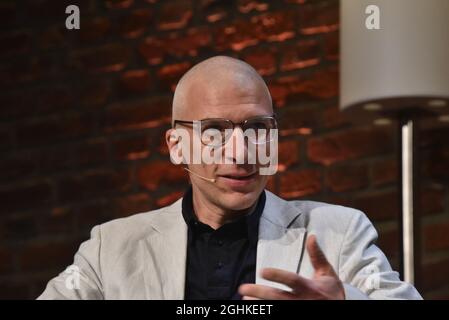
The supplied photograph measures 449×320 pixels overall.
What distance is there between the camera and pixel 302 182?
2643mm

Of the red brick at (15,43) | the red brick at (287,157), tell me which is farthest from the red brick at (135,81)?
the red brick at (287,157)

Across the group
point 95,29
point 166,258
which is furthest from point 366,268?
point 95,29

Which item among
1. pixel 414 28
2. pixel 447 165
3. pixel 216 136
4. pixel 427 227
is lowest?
pixel 427 227

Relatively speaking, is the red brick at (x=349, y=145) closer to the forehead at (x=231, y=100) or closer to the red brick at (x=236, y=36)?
the red brick at (x=236, y=36)

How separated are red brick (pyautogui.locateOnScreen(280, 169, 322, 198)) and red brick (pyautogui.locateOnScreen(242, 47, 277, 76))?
30cm

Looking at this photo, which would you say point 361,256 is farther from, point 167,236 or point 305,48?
point 305,48

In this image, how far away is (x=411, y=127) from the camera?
235 centimetres

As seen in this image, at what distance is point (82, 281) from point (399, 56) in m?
0.92

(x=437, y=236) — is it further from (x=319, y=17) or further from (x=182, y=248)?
(x=182, y=248)

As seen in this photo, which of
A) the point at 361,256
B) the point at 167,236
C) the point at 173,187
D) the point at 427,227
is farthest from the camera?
the point at 173,187

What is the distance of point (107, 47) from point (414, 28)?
0.99 meters

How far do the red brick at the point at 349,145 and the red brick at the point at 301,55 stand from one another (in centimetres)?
21

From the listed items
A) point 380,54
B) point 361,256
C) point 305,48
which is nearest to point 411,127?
point 380,54

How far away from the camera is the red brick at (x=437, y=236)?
8.31 ft
